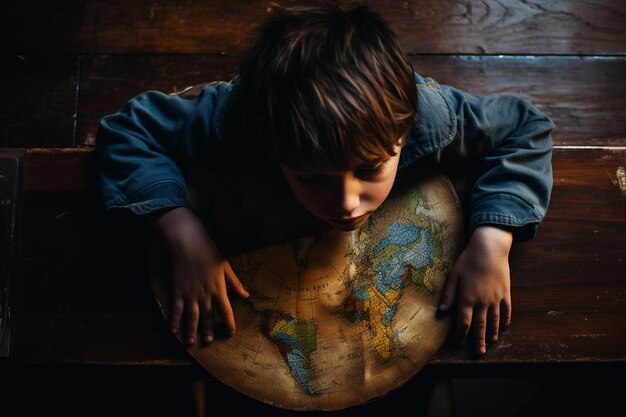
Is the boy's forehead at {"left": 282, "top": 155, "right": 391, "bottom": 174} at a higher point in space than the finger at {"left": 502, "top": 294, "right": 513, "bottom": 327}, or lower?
higher

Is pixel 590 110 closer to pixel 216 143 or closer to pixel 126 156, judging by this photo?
pixel 216 143

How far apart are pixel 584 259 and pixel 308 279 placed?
43 centimetres

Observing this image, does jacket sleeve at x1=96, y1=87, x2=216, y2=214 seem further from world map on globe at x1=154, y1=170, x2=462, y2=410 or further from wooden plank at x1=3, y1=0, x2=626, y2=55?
wooden plank at x1=3, y1=0, x2=626, y2=55

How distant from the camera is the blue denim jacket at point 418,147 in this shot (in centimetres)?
82

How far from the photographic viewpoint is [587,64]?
1276 mm

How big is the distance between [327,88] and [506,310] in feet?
Answer: 1.43

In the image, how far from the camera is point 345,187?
0.68 metres

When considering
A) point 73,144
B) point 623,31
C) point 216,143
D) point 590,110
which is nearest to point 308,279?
point 216,143

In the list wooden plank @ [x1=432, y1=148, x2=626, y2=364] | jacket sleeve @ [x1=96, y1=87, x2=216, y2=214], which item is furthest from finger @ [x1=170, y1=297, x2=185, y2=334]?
wooden plank @ [x1=432, y1=148, x2=626, y2=364]

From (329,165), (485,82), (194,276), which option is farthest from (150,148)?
(485,82)

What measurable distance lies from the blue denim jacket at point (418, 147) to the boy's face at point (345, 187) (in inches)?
4.9

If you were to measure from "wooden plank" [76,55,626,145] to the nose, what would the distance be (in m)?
0.64

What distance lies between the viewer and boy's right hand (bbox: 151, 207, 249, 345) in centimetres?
81

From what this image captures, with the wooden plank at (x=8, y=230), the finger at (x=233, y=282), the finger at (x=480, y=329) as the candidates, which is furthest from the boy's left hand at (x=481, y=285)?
the wooden plank at (x=8, y=230)
